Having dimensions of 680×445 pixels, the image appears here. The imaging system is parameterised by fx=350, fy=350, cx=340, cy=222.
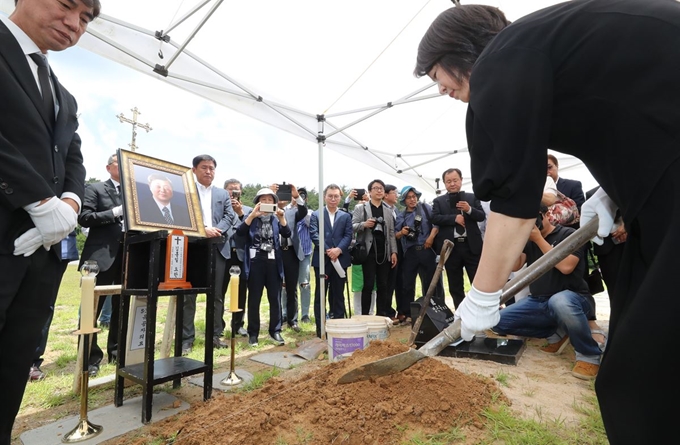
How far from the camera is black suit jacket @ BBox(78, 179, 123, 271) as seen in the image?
354cm

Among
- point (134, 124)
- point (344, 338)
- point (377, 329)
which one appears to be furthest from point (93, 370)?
point (134, 124)

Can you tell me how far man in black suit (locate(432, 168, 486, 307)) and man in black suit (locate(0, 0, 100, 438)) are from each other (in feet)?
14.5

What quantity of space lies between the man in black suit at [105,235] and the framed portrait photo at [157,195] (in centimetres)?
96

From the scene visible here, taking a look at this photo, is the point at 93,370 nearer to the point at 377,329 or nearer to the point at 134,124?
the point at 377,329

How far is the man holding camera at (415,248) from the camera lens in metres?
5.42

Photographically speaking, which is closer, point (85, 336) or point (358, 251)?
point (85, 336)

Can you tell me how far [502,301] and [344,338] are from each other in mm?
2344

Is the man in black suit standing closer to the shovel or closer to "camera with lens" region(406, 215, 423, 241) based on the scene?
"camera with lens" region(406, 215, 423, 241)

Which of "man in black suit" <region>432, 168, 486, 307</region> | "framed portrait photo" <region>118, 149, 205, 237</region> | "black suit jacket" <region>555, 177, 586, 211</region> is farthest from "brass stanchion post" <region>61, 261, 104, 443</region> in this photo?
"black suit jacket" <region>555, 177, 586, 211</region>

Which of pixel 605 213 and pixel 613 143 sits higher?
pixel 613 143

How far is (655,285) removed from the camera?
726 millimetres

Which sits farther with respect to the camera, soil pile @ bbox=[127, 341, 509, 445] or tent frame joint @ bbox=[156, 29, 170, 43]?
tent frame joint @ bbox=[156, 29, 170, 43]

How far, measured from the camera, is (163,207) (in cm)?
279

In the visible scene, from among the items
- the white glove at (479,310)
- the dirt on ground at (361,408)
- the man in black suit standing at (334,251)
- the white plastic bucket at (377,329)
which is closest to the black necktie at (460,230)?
the man in black suit standing at (334,251)
